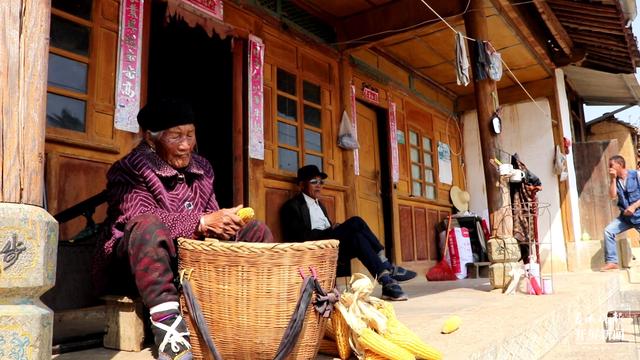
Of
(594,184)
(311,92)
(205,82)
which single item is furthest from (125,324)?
(594,184)

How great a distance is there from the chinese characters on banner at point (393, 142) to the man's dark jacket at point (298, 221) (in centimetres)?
270

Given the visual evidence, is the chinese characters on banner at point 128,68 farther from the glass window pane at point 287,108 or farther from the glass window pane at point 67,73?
the glass window pane at point 287,108

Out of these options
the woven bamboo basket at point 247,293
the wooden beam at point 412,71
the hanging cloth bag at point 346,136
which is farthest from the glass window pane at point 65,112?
the wooden beam at point 412,71

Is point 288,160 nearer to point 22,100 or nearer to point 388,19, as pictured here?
point 388,19

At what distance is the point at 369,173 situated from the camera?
23.1 ft

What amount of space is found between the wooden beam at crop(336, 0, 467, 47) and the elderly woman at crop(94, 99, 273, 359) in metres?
4.06

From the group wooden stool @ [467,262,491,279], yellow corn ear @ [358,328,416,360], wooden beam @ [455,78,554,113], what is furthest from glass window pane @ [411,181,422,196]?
yellow corn ear @ [358,328,416,360]

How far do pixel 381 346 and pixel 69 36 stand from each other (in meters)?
3.14

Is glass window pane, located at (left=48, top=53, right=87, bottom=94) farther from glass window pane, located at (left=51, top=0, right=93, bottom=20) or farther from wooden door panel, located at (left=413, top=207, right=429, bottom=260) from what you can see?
wooden door panel, located at (left=413, top=207, right=429, bottom=260)

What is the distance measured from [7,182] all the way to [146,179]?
799mm

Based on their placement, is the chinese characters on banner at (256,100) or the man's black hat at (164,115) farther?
the chinese characters on banner at (256,100)

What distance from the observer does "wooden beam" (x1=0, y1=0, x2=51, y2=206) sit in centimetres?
146

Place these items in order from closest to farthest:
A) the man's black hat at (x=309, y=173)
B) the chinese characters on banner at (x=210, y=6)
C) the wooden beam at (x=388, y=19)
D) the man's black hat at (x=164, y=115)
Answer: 1. the man's black hat at (x=164, y=115)
2. the chinese characters on banner at (x=210, y=6)
3. the man's black hat at (x=309, y=173)
4. the wooden beam at (x=388, y=19)

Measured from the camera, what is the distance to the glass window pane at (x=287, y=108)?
5430 millimetres
